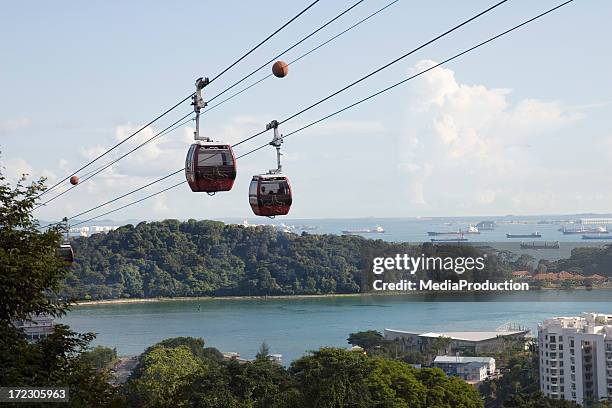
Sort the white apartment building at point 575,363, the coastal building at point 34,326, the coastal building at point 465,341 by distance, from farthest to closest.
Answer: the coastal building at point 465,341 → the white apartment building at point 575,363 → the coastal building at point 34,326

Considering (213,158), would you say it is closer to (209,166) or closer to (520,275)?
(209,166)

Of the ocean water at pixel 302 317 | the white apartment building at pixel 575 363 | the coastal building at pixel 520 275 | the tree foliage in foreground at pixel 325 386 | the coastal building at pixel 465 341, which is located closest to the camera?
the tree foliage in foreground at pixel 325 386

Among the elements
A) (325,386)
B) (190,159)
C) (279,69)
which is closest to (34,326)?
(325,386)

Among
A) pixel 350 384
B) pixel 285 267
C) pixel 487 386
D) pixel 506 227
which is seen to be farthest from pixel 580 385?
pixel 506 227

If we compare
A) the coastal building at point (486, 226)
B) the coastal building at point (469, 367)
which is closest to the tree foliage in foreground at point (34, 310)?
the coastal building at point (469, 367)

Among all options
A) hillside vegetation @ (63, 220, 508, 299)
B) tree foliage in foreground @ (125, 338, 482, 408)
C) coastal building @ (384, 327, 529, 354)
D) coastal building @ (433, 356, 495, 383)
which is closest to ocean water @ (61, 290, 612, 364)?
hillside vegetation @ (63, 220, 508, 299)

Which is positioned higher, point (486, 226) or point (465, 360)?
point (486, 226)

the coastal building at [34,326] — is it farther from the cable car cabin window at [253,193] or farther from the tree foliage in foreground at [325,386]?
the tree foliage in foreground at [325,386]
